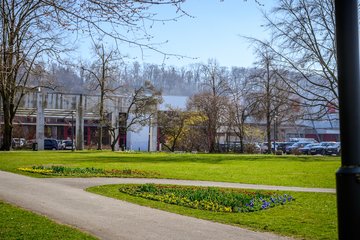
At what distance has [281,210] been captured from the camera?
1152 cm

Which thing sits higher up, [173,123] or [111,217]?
[173,123]

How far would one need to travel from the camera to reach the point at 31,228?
8.21m

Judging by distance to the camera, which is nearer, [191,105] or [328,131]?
[191,105]

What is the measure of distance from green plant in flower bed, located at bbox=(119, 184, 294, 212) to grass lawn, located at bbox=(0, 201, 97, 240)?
4.13 metres

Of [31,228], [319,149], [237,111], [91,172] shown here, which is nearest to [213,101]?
[237,111]

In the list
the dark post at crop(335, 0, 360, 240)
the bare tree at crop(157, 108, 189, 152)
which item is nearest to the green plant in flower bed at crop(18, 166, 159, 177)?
the dark post at crop(335, 0, 360, 240)

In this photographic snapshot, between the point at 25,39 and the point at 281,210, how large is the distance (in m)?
7.53

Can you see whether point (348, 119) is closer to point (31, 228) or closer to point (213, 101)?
point (31, 228)

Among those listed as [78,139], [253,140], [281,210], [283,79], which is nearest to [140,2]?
[281,210]

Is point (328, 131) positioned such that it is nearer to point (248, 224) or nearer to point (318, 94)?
point (318, 94)

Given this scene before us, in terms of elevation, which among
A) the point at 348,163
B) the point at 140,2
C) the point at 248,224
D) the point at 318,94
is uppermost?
the point at 318,94

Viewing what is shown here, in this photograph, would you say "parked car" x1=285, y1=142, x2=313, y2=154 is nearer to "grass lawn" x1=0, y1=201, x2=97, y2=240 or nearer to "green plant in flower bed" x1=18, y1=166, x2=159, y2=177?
"green plant in flower bed" x1=18, y1=166, x2=159, y2=177

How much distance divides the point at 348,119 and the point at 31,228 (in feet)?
22.5

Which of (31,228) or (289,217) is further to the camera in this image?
(289,217)
